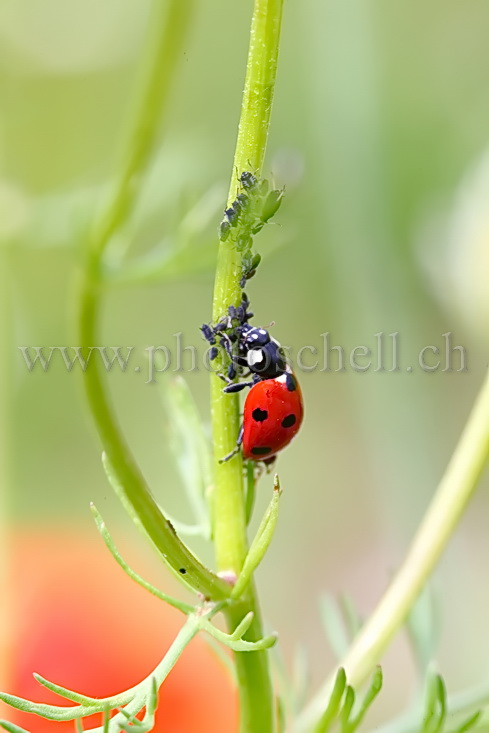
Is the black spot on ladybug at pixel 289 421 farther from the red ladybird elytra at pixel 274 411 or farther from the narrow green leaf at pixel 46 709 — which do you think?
the narrow green leaf at pixel 46 709

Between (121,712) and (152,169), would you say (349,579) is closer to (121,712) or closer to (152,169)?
(152,169)

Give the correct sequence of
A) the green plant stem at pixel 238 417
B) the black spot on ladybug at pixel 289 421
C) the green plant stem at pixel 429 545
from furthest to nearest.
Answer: the black spot on ladybug at pixel 289 421 → the green plant stem at pixel 429 545 → the green plant stem at pixel 238 417

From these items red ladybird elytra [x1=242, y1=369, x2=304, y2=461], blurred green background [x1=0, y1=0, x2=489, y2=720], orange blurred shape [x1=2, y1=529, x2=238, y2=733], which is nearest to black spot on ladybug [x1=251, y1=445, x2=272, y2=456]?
red ladybird elytra [x1=242, y1=369, x2=304, y2=461]

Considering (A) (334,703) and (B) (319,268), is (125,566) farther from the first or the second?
(B) (319,268)

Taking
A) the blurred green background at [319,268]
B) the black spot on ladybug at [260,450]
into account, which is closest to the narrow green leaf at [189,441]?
the black spot on ladybug at [260,450]

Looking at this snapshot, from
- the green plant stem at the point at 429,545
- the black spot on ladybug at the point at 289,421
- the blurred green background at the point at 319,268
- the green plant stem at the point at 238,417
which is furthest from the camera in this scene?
the blurred green background at the point at 319,268

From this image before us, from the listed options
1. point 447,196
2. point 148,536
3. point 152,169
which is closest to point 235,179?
point 148,536

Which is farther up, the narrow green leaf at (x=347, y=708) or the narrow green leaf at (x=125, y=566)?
the narrow green leaf at (x=125, y=566)

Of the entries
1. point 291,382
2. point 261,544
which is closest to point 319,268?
point 291,382
